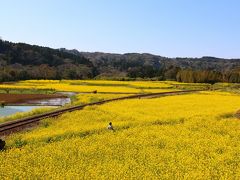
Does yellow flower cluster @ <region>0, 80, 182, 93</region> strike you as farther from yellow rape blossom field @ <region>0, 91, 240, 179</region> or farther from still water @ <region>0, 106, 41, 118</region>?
yellow rape blossom field @ <region>0, 91, 240, 179</region>

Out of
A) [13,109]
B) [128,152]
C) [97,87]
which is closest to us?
[128,152]

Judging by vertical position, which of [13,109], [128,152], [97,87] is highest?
[128,152]

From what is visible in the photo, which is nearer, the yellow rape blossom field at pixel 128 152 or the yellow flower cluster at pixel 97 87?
the yellow rape blossom field at pixel 128 152

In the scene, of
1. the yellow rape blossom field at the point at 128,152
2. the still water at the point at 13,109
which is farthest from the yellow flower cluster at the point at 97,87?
the yellow rape blossom field at the point at 128,152

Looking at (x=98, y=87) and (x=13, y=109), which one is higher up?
(x=13, y=109)

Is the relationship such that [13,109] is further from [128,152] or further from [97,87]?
[97,87]

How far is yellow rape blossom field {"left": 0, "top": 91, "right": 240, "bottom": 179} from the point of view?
1583 cm

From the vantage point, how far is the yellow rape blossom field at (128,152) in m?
15.8

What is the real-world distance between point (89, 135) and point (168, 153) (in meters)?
6.51

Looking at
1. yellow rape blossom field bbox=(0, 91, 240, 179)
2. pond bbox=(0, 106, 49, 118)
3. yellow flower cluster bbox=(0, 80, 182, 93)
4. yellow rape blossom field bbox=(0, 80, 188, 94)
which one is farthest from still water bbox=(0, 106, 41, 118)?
yellow flower cluster bbox=(0, 80, 182, 93)

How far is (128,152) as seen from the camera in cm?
1964

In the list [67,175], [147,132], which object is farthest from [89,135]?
[67,175]

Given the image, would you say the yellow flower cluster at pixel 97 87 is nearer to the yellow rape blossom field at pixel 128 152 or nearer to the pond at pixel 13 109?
the pond at pixel 13 109

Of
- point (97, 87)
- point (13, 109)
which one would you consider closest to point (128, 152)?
point (13, 109)
